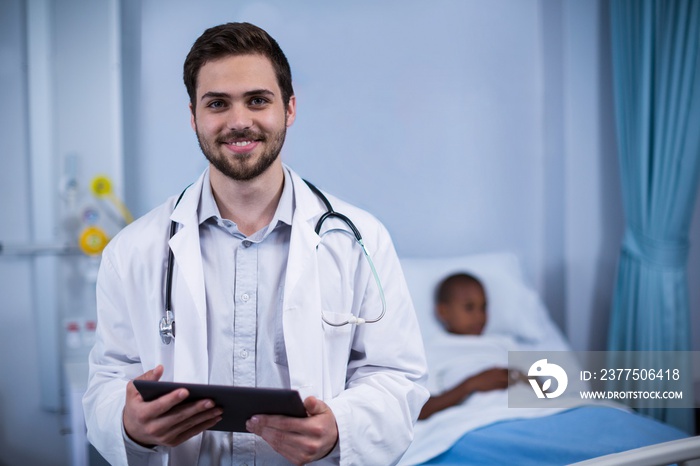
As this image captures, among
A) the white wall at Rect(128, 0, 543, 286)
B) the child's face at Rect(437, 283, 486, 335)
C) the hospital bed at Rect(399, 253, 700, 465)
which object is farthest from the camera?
the child's face at Rect(437, 283, 486, 335)

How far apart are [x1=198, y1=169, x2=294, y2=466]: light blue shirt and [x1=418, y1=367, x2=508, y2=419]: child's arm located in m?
0.91

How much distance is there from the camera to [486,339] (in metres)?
2.24

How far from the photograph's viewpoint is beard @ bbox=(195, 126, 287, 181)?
1108mm

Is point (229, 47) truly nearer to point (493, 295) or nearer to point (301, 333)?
point (301, 333)

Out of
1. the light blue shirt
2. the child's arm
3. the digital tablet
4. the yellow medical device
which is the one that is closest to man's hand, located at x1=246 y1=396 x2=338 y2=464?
the digital tablet

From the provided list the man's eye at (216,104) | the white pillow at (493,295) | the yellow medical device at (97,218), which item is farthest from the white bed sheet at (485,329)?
the man's eye at (216,104)

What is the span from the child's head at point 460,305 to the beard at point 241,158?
1.32 metres

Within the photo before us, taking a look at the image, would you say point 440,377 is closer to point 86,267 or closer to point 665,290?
point 665,290

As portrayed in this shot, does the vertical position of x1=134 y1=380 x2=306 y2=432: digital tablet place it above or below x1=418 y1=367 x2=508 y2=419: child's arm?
above

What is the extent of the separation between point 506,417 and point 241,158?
3.47ft

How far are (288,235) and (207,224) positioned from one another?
15 cm

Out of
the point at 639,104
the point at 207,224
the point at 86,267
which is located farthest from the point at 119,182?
the point at 639,104

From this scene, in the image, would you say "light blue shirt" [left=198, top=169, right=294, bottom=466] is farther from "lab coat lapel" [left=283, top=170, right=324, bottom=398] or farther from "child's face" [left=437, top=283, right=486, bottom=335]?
"child's face" [left=437, top=283, right=486, bottom=335]

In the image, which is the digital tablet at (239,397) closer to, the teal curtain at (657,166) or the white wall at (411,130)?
the white wall at (411,130)
